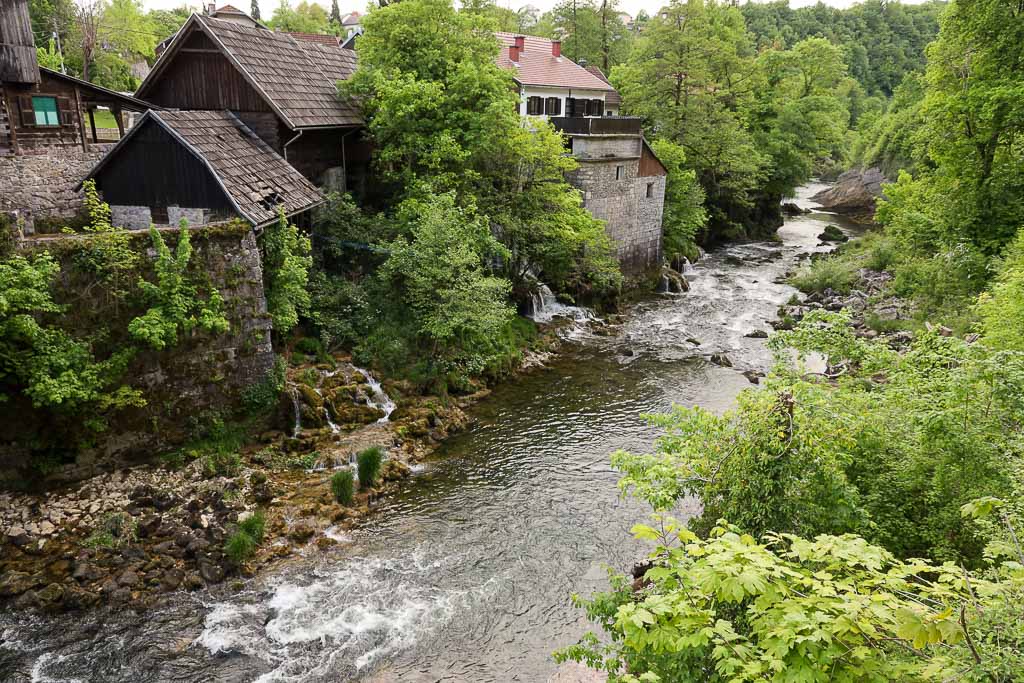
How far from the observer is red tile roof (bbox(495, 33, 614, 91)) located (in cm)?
3215

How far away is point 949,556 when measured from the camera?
300 inches

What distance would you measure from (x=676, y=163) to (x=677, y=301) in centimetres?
768

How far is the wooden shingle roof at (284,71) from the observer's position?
778 inches

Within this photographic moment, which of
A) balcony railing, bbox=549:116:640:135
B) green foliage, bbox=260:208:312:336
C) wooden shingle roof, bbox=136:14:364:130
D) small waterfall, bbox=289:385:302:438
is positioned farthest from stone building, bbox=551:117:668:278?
small waterfall, bbox=289:385:302:438

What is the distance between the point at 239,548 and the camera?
471 inches

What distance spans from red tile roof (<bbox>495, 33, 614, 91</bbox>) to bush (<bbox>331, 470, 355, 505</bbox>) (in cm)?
2274

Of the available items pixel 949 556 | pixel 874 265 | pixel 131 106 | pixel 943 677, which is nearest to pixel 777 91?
pixel 874 265

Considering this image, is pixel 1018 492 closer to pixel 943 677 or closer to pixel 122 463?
pixel 943 677

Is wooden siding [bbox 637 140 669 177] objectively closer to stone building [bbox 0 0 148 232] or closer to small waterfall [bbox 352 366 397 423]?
small waterfall [bbox 352 366 397 423]

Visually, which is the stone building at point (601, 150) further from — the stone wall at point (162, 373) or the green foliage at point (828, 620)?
the green foliage at point (828, 620)

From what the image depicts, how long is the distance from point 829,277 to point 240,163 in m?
23.5

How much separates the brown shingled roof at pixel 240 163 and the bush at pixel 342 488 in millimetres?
6155

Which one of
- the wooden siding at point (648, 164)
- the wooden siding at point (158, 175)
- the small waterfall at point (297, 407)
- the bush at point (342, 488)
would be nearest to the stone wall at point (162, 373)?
the small waterfall at point (297, 407)

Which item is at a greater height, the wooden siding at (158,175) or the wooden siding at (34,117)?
the wooden siding at (34,117)
